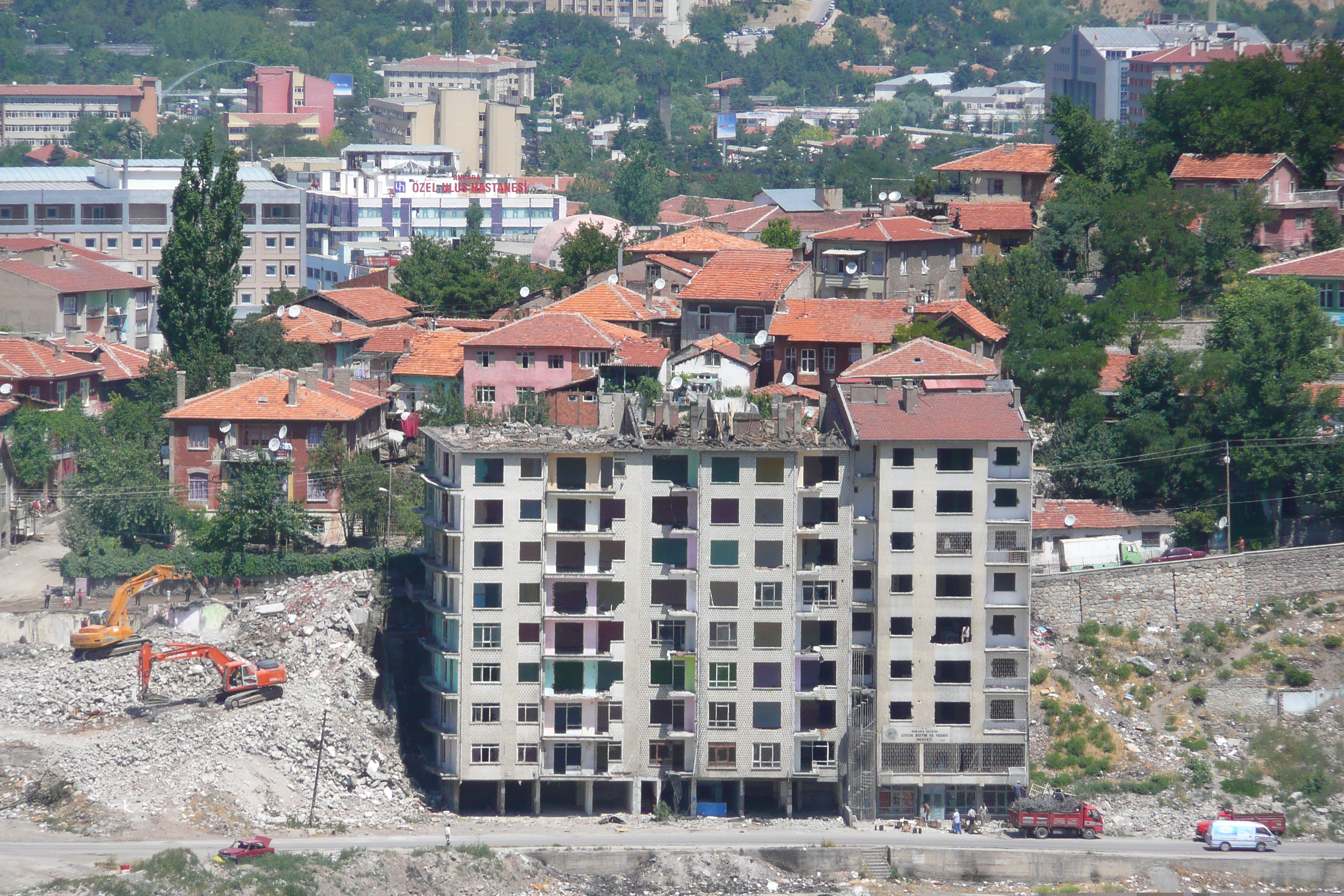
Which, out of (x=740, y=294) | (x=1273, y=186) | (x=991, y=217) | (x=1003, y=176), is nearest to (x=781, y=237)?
(x=991, y=217)

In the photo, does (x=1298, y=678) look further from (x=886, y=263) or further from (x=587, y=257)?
(x=587, y=257)

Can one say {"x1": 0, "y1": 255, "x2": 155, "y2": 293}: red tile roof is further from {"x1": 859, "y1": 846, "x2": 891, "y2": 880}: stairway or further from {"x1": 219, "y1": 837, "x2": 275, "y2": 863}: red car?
{"x1": 859, "y1": 846, "x2": 891, "y2": 880}: stairway

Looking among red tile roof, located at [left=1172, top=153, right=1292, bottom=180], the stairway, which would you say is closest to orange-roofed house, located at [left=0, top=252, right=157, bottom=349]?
red tile roof, located at [left=1172, top=153, right=1292, bottom=180]

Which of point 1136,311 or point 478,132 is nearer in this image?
point 1136,311

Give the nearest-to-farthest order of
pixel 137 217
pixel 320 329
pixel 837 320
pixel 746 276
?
pixel 837 320 → pixel 746 276 → pixel 320 329 → pixel 137 217

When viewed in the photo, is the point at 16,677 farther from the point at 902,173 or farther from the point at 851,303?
the point at 902,173

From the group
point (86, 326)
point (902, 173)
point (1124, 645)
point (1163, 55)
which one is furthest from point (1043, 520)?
point (1163, 55)
